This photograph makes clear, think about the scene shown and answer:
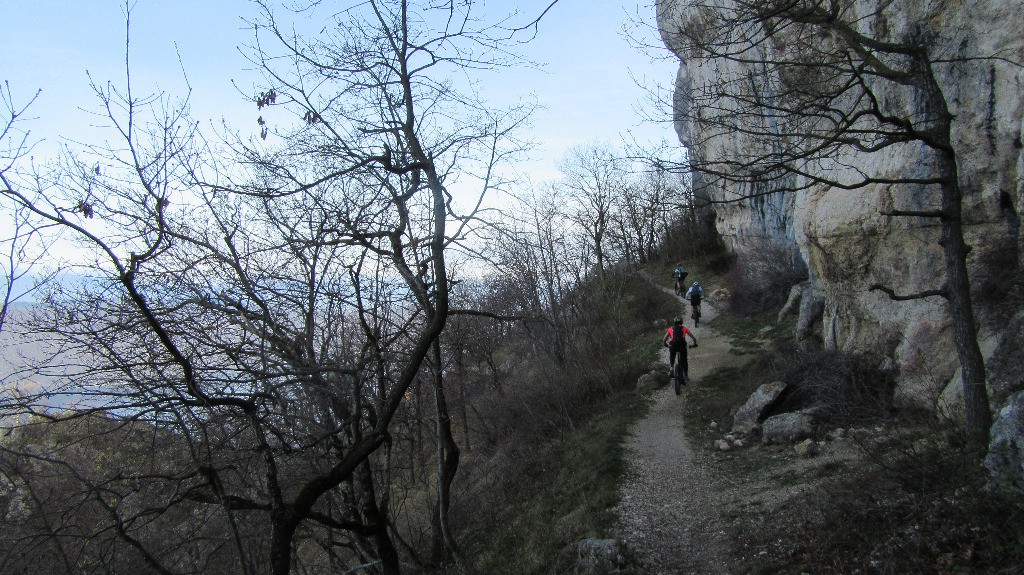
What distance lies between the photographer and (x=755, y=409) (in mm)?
10109

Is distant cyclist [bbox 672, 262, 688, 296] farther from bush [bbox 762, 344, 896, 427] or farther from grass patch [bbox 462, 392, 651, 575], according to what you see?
bush [bbox 762, 344, 896, 427]

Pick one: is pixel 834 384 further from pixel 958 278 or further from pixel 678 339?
pixel 958 278

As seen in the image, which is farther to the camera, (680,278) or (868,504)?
(680,278)

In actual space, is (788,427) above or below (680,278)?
below

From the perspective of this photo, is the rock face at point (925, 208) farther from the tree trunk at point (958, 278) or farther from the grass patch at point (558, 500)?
the grass patch at point (558, 500)

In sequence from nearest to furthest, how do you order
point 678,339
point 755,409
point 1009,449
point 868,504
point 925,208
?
point 1009,449 < point 868,504 < point 925,208 < point 755,409 < point 678,339

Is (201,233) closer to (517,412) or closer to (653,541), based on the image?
(653,541)

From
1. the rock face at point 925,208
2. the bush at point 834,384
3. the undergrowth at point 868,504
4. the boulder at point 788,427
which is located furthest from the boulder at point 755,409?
the rock face at point 925,208

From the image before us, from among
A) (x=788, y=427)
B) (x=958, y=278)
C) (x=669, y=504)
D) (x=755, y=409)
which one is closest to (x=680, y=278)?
(x=755, y=409)

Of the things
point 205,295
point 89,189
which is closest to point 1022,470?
point 205,295

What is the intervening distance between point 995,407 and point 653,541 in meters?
3.75

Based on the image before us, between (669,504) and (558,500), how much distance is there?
263cm

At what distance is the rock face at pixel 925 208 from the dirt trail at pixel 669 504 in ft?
9.14

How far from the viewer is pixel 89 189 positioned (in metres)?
5.05
